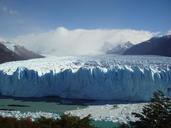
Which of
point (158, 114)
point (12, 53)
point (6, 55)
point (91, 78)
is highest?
point (12, 53)

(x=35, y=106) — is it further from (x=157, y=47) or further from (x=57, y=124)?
(x=157, y=47)

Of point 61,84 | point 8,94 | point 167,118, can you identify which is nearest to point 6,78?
point 8,94

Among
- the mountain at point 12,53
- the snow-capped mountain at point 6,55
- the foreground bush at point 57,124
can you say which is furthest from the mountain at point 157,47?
the foreground bush at point 57,124

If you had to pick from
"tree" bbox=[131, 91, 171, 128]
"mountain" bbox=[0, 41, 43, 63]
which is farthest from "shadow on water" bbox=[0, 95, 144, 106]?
"tree" bbox=[131, 91, 171, 128]

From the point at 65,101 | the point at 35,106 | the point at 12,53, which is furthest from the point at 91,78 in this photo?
the point at 12,53

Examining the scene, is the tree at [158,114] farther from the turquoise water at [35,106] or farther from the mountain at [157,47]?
the mountain at [157,47]

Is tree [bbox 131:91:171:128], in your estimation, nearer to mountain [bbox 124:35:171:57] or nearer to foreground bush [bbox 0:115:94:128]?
Answer: foreground bush [bbox 0:115:94:128]

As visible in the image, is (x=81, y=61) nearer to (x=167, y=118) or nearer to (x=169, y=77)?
(x=169, y=77)
